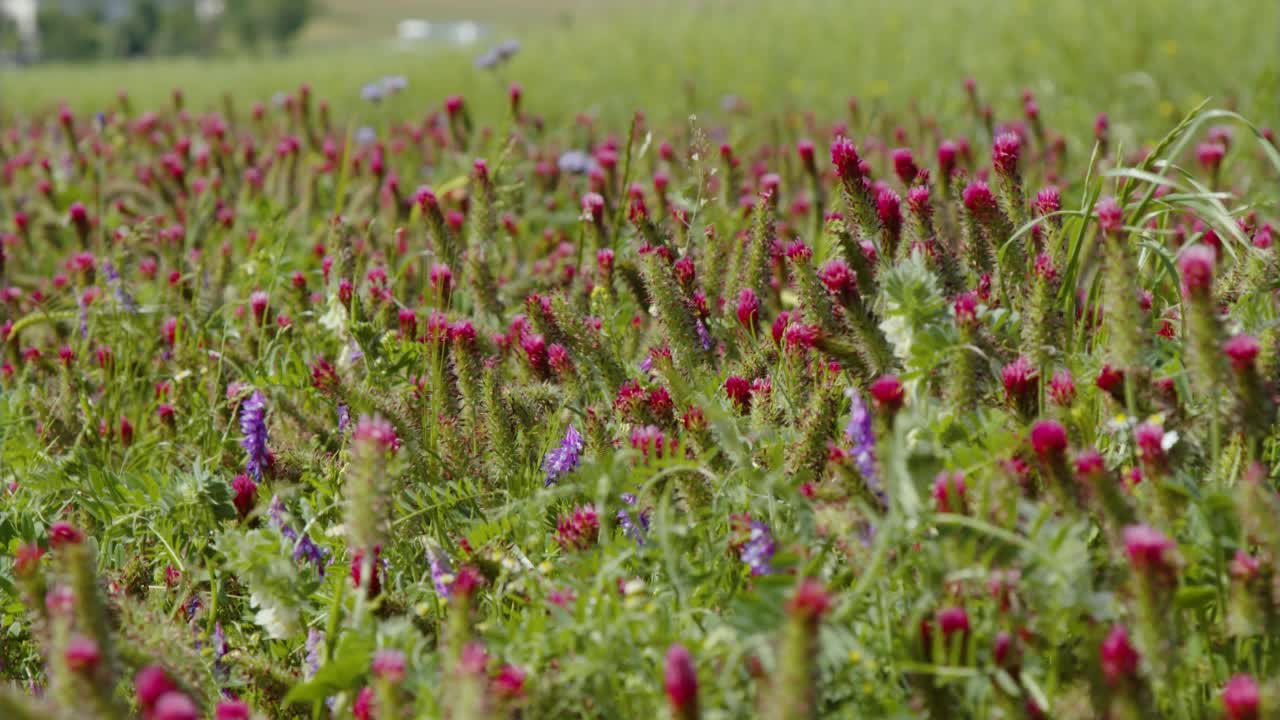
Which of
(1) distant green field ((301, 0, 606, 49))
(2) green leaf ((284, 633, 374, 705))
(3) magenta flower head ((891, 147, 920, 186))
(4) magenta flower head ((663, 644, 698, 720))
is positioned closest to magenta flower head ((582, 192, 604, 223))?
(3) magenta flower head ((891, 147, 920, 186))

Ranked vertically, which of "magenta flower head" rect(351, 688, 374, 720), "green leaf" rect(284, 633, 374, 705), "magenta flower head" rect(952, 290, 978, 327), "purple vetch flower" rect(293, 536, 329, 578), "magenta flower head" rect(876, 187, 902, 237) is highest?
"magenta flower head" rect(876, 187, 902, 237)

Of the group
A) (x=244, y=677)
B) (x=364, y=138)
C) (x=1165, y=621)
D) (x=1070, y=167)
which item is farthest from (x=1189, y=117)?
(x=364, y=138)

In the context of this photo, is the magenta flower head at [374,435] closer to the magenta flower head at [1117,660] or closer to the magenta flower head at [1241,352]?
the magenta flower head at [1117,660]

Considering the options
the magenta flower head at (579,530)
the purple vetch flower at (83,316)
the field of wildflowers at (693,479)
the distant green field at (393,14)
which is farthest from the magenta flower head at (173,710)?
the distant green field at (393,14)

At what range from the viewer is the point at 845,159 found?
2102 mm

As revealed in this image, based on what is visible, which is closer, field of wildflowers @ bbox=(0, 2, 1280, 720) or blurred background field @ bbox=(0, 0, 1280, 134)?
field of wildflowers @ bbox=(0, 2, 1280, 720)

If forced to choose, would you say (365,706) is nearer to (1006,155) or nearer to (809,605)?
(809,605)

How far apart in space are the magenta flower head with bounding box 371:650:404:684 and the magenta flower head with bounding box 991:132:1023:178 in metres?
1.44

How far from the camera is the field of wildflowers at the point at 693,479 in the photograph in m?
1.38

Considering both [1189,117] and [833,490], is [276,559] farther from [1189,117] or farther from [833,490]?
[1189,117]

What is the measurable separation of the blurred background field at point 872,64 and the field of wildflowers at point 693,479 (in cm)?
243

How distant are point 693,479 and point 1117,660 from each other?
0.70m

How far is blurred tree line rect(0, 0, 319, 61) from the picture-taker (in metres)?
73.8

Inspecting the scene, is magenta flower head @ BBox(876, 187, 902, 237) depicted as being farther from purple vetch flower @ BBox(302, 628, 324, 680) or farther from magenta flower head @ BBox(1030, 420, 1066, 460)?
purple vetch flower @ BBox(302, 628, 324, 680)
